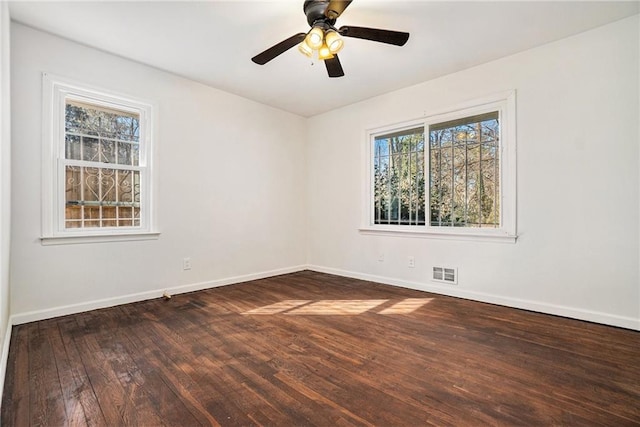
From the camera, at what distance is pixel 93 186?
3.16 metres

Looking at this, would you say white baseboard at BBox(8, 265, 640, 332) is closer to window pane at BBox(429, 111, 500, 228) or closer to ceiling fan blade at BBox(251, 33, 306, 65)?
window pane at BBox(429, 111, 500, 228)

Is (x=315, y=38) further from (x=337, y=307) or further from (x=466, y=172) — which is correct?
(x=337, y=307)

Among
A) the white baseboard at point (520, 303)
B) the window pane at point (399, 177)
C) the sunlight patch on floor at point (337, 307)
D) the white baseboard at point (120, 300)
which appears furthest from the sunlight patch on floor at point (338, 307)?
the white baseboard at point (120, 300)

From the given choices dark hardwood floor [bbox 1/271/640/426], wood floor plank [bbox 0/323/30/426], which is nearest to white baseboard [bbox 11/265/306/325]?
dark hardwood floor [bbox 1/271/640/426]

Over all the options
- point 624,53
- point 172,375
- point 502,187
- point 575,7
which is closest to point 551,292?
point 502,187

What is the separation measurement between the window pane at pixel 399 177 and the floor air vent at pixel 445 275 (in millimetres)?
644

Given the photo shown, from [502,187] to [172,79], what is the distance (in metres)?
3.95

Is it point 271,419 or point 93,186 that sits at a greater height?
point 93,186

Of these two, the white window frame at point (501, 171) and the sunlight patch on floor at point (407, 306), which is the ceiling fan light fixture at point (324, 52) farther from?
the sunlight patch on floor at point (407, 306)

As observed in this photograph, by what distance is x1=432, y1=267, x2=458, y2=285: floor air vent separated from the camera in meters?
3.58

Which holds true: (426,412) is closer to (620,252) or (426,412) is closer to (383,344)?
(383,344)

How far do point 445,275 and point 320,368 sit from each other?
7.49 ft

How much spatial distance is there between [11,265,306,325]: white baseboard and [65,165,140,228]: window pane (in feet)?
2.56

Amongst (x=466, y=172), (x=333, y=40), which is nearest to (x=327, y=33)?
(x=333, y=40)
